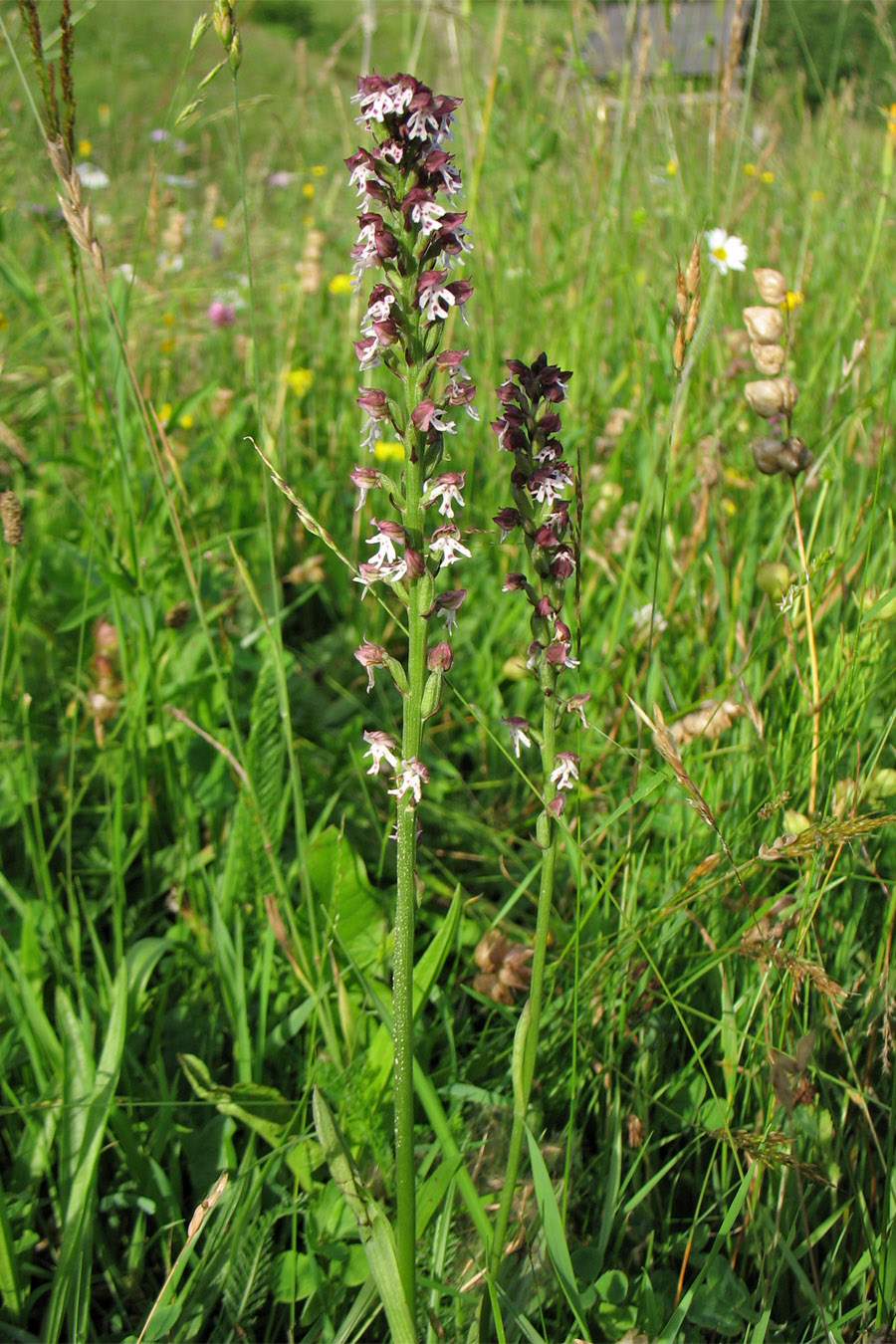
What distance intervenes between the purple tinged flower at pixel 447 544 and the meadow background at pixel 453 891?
0.65 feet

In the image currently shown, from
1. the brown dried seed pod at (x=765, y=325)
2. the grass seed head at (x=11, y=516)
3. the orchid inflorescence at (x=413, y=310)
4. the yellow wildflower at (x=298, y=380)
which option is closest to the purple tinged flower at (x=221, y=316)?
the yellow wildflower at (x=298, y=380)

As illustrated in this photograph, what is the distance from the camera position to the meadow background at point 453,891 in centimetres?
120

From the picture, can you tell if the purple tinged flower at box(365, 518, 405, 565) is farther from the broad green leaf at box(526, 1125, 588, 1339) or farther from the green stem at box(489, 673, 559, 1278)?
the broad green leaf at box(526, 1125, 588, 1339)

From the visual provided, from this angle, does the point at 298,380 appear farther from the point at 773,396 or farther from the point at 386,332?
the point at 386,332

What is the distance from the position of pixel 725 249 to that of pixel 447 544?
2083mm

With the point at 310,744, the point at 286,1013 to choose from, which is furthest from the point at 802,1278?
the point at 310,744

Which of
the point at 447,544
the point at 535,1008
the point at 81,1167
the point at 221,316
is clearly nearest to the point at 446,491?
the point at 447,544

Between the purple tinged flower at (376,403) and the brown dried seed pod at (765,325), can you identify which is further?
the brown dried seed pod at (765,325)

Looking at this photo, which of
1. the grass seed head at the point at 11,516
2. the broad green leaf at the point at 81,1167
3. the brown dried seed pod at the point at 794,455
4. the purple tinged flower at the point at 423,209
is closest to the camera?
the purple tinged flower at the point at 423,209

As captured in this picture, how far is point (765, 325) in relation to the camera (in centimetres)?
157

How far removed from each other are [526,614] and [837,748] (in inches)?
40.4

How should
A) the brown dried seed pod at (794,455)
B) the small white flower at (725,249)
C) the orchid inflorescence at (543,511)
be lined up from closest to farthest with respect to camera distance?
the orchid inflorescence at (543,511)
the brown dried seed pod at (794,455)
the small white flower at (725,249)

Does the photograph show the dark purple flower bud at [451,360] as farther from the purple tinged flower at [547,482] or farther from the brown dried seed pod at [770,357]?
the brown dried seed pod at [770,357]

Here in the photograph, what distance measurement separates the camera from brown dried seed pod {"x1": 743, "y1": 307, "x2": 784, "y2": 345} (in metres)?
1.56
